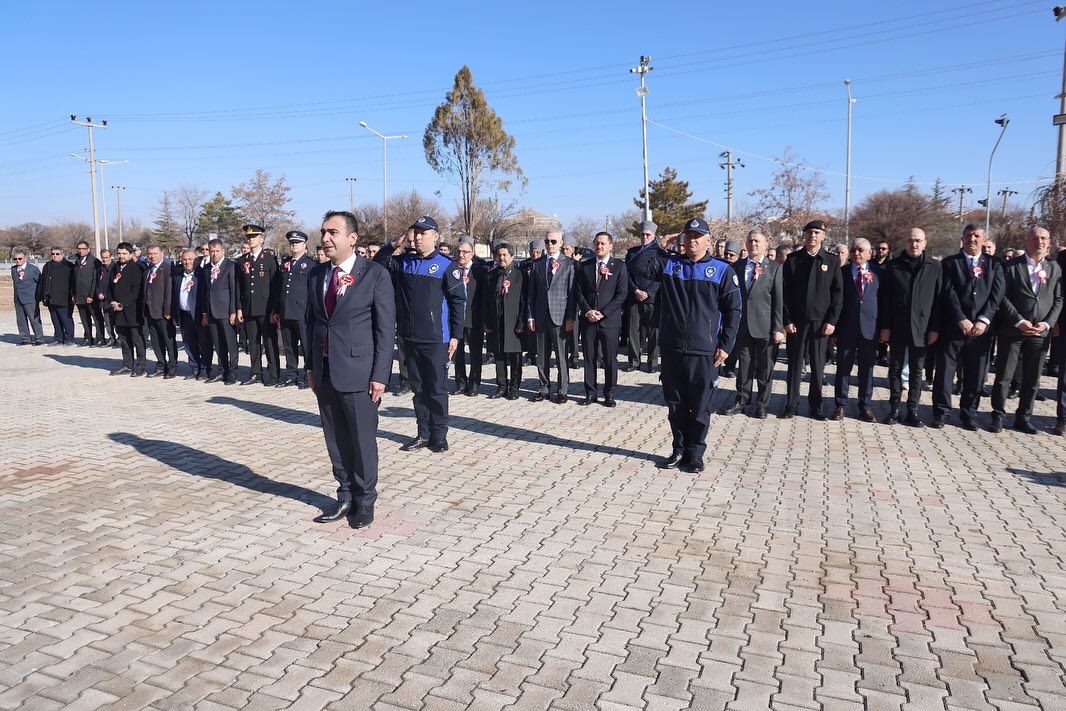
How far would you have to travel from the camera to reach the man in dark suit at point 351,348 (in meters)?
5.09

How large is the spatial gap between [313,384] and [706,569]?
2837mm

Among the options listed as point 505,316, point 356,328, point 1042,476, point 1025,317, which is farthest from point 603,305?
point 1042,476

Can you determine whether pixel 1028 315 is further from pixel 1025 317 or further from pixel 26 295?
pixel 26 295

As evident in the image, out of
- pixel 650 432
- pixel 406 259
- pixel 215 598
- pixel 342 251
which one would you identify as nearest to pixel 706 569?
pixel 215 598

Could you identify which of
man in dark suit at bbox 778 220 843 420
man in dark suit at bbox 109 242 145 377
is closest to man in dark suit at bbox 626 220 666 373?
man in dark suit at bbox 778 220 843 420

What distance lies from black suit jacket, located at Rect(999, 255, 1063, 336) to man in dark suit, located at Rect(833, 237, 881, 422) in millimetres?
1254

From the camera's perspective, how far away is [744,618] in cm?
379

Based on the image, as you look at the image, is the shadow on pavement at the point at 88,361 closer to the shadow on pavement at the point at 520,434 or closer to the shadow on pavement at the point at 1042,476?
the shadow on pavement at the point at 520,434

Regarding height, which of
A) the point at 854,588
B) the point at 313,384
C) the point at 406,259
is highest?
the point at 406,259

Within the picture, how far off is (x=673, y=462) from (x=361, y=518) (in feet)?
9.13

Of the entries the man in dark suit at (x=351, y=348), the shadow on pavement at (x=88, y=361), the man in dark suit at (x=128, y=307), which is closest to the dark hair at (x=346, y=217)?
the man in dark suit at (x=351, y=348)

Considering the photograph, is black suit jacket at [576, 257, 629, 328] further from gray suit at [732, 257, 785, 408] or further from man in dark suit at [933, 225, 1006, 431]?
man in dark suit at [933, 225, 1006, 431]

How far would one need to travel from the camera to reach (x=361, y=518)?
5117 mm

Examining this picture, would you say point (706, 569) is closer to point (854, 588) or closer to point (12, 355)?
point (854, 588)
